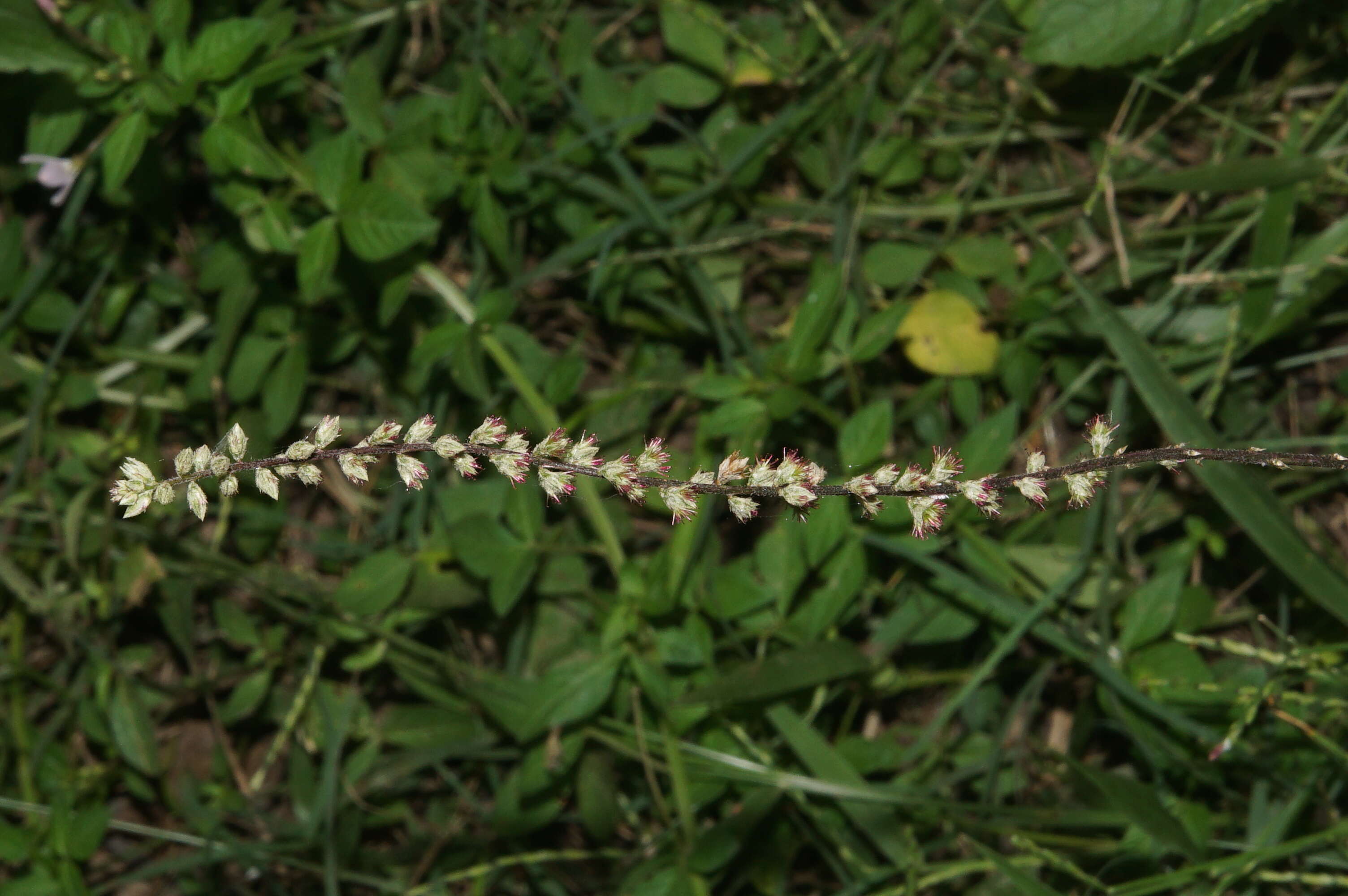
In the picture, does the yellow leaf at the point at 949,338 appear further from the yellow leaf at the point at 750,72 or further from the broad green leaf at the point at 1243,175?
the yellow leaf at the point at 750,72

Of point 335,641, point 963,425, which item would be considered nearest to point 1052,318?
point 963,425

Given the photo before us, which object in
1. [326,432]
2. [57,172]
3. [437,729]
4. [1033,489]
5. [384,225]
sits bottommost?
[437,729]

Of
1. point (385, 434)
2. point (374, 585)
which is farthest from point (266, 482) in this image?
point (374, 585)

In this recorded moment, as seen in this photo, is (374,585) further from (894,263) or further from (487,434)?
(894,263)

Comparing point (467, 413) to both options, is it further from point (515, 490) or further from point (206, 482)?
point (206, 482)

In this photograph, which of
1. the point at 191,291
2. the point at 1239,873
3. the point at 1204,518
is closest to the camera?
the point at 1239,873

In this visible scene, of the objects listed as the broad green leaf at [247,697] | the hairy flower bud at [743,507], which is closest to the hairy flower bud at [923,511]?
the hairy flower bud at [743,507]
